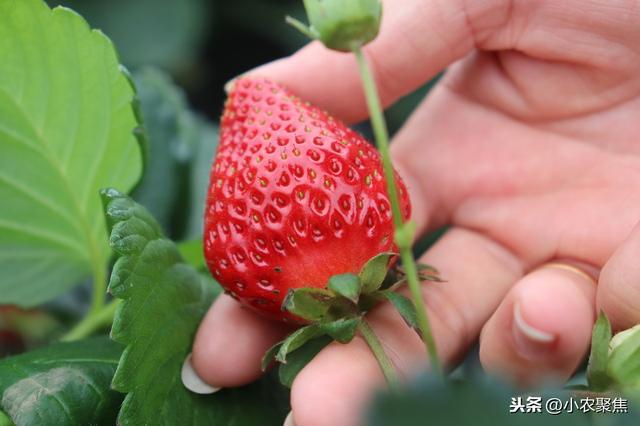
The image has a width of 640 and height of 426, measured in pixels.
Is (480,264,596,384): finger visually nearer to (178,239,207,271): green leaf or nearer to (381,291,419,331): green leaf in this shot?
(381,291,419,331): green leaf

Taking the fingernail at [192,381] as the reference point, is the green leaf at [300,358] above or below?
above

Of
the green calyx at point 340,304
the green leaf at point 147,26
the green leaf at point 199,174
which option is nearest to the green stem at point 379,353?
the green calyx at point 340,304

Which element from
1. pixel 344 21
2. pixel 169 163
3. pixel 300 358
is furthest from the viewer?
pixel 169 163

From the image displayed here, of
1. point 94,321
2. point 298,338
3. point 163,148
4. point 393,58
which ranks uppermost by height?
point 393,58

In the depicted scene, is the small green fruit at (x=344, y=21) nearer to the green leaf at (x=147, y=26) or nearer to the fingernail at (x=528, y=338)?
the fingernail at (x=528, y=338)

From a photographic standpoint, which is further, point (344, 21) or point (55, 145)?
point (55, 145)

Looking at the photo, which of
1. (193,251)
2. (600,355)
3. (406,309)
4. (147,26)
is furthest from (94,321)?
(147,26)

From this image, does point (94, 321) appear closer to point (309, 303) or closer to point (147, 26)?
point (309, 303)

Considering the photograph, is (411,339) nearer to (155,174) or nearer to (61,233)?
(61,233)

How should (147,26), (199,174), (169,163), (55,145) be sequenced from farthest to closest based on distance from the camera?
(147,26) → (199,174) → (169,163) → (55,145)

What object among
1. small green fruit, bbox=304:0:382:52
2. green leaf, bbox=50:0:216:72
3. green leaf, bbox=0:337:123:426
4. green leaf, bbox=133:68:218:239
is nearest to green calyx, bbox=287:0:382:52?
small green fruit, bbox=304:0:382:52
